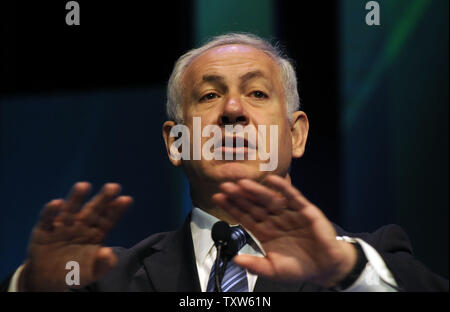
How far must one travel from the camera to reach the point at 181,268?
61.9 inches

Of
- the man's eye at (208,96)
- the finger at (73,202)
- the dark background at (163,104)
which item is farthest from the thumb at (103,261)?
the dark background at (163,104)

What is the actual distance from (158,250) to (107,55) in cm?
105

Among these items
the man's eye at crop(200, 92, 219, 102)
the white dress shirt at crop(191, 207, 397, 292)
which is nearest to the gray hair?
the man's eye at crop(200, 92, 219, 102)

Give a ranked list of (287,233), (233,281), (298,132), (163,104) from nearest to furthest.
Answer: (287,233), (233,281), (298,132), (163,104)

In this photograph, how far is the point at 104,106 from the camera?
8.20ft

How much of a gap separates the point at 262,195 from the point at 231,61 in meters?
0.68

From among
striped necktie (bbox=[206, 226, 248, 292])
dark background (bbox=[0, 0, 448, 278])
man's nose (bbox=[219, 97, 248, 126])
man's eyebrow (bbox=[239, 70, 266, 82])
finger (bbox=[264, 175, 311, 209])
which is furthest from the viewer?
dark background (bbox=[0, 0, 448, 278])

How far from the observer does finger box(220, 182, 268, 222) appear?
4.04 feet

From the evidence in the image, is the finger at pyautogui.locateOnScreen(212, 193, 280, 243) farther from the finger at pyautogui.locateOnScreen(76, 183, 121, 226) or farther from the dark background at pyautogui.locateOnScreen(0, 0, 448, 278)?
the dark background at pyautogui.locateOnScreen(0, 0, 448, 278)

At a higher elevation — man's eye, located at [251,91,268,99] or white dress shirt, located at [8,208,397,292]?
man's eye, located at [251,91,268,99]

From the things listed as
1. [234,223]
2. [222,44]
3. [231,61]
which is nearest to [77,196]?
[234,223]

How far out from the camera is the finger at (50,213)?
47.2 inches

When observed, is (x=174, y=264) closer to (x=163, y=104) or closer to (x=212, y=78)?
(x=212, y=78)

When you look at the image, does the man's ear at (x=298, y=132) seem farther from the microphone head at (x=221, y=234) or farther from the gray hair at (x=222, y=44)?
the microphone head at (x=221, y=234)
